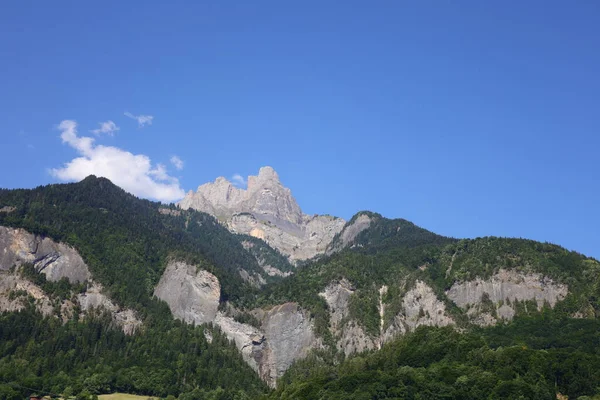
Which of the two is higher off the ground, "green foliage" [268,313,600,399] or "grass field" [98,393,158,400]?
"green foliage" [268,313,600,399]

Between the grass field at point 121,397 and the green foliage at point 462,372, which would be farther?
the grass field at point 121,397

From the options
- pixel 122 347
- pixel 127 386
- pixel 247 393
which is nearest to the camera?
pixel 127 386

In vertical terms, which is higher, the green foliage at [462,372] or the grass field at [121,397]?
the green foliage at [462,372]

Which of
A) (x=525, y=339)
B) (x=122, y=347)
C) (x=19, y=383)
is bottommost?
(x=19, y=383)

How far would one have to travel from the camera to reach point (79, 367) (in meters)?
Result: 178

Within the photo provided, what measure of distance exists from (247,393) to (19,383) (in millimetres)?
65504

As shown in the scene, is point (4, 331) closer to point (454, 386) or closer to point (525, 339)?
point (454, 386)

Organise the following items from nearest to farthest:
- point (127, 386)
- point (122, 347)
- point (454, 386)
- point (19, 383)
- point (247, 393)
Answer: point (454, 386) < point (19, 383) < point (127, 386) < point (247, 393) < point (122, 347)

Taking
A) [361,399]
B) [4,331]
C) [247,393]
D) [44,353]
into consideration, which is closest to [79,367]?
[44,353]

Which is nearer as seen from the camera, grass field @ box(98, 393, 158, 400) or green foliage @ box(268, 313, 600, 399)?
green foliage @ box(268, 313, 600, 399)

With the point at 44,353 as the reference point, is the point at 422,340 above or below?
above

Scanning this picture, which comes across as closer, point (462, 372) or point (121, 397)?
point (462, 372)

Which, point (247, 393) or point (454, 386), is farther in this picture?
point (247, 393)

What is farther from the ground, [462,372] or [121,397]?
[462,372]
